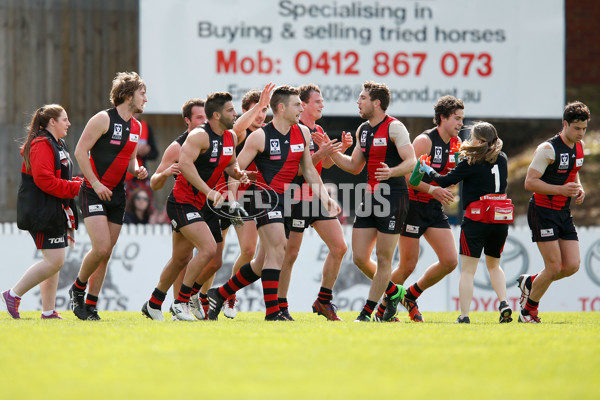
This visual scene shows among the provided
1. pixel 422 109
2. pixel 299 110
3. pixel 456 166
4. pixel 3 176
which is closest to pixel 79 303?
pixel 299 110

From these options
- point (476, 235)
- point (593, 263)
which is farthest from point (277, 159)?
point (593, 263)

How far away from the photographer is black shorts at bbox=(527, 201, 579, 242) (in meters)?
9.60

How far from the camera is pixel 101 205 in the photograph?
8.92 metres

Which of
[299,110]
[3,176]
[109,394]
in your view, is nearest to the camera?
[109,394]

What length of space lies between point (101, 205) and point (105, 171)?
34 centimetres

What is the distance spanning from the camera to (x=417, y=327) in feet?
27.3

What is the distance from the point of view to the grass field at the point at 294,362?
4.71 m

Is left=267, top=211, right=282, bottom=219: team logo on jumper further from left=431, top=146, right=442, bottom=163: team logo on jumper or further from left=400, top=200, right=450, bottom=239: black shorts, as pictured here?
left=431, top=146, right=442, bottom=163: team logo on jumper

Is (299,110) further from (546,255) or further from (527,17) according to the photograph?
(527,17)

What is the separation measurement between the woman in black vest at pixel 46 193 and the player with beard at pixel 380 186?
9.02 ft

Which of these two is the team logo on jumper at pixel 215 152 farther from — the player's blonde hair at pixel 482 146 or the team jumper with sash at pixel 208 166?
the player's blonde hair at pixel 482 146

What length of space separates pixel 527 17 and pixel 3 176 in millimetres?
10424

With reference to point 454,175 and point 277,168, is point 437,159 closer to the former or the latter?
point 454,175

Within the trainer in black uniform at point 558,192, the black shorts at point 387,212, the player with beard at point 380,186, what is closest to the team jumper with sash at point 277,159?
the player with beard at point 380,186
